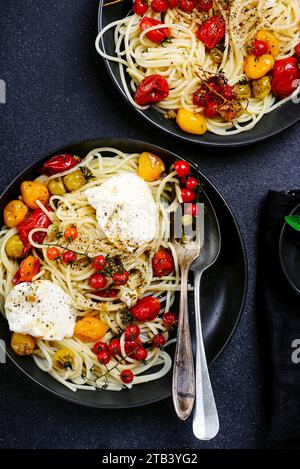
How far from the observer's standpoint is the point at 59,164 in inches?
137

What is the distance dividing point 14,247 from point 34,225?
0.55 feet

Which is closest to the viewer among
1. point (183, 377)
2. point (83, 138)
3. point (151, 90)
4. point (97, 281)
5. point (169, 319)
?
point (183, 377)

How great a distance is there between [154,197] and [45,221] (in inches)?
25.7

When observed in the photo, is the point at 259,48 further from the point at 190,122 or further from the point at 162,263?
the point at 162,263

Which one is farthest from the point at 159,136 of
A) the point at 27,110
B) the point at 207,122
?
the point at 27,110

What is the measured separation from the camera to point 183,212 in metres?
3.57

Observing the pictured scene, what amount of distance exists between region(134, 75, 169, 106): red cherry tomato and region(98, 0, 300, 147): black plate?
2.5 inches

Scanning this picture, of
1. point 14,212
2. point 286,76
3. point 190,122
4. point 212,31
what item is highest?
point 212,31

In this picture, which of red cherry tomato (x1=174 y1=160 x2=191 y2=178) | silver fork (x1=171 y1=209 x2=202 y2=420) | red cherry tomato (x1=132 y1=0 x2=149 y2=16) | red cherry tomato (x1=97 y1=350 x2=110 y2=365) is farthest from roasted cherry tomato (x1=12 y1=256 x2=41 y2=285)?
red cherry tomato (x1=132 y1=0 x2=149 y2=16)

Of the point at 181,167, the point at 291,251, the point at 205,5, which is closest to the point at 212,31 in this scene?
the point at 205,5

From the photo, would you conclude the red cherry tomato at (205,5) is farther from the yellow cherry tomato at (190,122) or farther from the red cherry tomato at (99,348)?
the red cherry tomato at (99,348)

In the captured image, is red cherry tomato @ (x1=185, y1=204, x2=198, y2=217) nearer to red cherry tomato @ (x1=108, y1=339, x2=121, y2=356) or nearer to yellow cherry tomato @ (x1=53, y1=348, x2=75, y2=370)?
red cherry tomato @ (x1=108, y1=339, x2=121, y2=356)

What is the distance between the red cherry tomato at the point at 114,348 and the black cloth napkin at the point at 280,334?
36.9 inches

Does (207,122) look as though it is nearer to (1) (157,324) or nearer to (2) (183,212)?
(2) (183,212)
